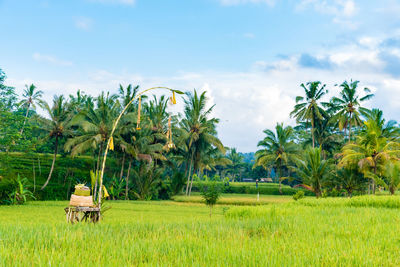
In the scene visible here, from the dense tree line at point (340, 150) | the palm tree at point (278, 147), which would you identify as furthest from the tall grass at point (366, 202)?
the palm tree at point (278, 147)

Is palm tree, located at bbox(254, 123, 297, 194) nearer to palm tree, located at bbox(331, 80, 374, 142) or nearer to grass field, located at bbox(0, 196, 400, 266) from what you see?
palm tree, located at bbox(331, 80, 374, 142)

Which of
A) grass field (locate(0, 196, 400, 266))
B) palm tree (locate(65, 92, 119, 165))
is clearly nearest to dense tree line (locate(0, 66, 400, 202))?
palm tree (locate(65, 92, 119, 165))

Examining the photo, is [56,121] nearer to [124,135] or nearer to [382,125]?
[124,135]

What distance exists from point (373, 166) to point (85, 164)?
25.1 metres

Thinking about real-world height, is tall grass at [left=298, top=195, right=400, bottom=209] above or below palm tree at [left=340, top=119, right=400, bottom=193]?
below

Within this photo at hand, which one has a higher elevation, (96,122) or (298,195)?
(96,122)

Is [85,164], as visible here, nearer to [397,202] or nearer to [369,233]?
[397,202]

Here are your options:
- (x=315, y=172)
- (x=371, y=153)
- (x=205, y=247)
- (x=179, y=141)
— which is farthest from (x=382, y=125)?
(x=205, y=247)

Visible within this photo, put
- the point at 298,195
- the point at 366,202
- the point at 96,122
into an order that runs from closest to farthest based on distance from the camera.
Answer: the point at 366,202, the point at 298,195, the point at 96,122

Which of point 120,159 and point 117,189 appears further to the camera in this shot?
point 120,159

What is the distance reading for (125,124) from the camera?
28891mm

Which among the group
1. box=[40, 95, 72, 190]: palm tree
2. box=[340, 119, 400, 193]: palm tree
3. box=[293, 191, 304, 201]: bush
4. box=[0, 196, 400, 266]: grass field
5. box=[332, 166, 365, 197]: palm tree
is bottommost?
box=[293, 191, 304, 201]: bush

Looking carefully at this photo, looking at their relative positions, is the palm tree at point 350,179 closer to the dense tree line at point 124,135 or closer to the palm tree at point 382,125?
the palm tree at point 382,125

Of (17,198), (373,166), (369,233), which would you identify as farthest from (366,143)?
(17,198)
